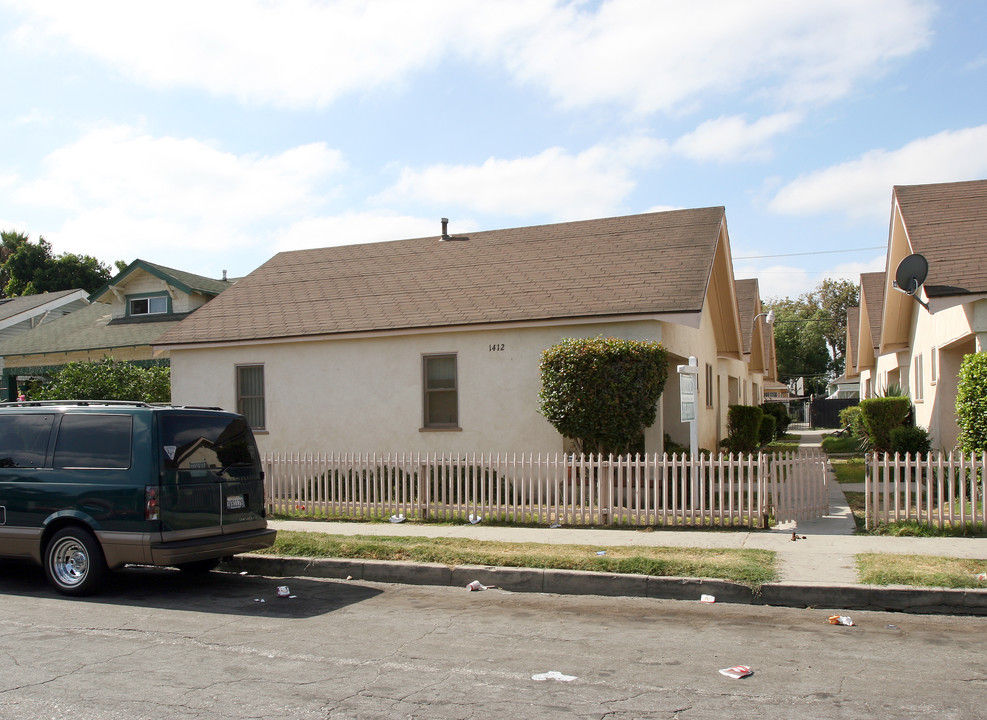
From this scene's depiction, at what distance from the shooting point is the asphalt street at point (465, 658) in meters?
5.14

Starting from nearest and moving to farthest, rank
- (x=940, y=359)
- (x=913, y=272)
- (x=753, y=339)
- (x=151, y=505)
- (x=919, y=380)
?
(x=151, y=505), (x=913, y=272), (x=940, y=359), (x=919, y=380), (x=753, y=339)

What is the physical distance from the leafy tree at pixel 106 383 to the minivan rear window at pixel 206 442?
12.3m

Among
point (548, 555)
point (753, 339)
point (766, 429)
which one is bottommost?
point (548, 555)

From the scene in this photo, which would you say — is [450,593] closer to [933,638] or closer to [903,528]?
[933,638]

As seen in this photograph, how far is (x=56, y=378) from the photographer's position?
74.5ft

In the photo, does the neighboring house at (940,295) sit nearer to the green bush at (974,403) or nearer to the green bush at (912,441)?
the green bush at (912,441)

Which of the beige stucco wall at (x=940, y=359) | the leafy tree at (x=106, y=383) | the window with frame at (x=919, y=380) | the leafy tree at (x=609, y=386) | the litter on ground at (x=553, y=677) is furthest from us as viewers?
the leafy tree at (x=106, y=383)

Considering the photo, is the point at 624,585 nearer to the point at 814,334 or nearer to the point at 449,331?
the point at 449,331

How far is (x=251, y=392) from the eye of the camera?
58.2 feet

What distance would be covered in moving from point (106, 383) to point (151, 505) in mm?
13957

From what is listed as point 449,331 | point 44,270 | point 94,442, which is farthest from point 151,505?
point 44,270

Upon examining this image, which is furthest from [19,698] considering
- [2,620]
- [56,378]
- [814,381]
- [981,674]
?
[814,381]

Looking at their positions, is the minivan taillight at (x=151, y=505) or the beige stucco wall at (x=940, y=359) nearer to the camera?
the minivan taillight at (x=151, y=505)

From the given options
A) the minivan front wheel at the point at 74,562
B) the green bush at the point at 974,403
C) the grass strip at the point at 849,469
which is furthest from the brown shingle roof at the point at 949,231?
the minivan front wheel at the point at 74,562
